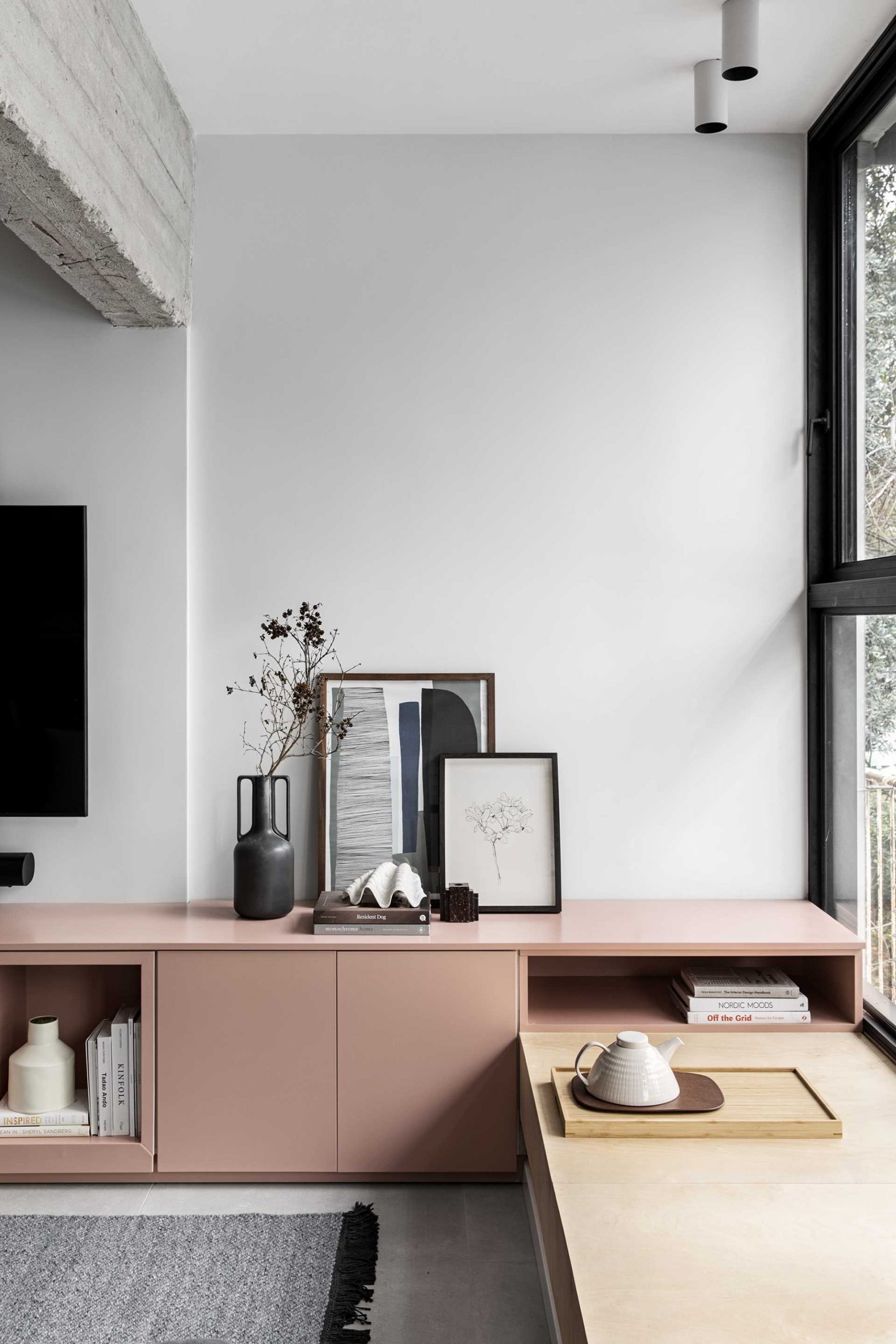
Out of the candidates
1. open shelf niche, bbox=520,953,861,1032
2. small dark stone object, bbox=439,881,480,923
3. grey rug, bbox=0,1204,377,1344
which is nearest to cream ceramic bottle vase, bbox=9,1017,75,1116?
grey rug, bbox=0,1204,377,1344

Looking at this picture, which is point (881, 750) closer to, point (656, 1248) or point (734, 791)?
point (734, 791)

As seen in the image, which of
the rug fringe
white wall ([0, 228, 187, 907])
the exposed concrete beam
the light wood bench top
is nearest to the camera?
the light wood bench top

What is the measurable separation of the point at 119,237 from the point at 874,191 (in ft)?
5.83

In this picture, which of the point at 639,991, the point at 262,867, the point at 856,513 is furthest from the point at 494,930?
the point at 856,513

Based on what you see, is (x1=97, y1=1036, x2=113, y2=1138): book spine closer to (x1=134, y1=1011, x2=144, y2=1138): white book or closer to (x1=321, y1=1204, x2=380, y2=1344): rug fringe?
(x1=134, y1=1011, x2=144, y2=1138): white book

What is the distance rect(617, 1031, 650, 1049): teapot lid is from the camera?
2029mm

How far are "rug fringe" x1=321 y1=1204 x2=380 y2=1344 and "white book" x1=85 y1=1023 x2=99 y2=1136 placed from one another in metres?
0.63

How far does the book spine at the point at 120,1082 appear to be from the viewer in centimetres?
245

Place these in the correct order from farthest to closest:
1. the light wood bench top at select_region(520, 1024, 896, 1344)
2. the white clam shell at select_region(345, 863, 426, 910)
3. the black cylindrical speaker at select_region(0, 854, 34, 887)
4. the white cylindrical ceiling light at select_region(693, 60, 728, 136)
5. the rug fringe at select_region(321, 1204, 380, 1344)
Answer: the black cylindrical speaker at select_region(0, 854, 34, 887) → the white clam shell at select_region(345, 863, 426, 910) → the white cylindrical ceiling light at select_region(693, 60, 728, 136) → the rug fringe at select_region(321, 1204, 380, 1344) → the light wood bench top at select_region(520, 1024, 896, 1344)

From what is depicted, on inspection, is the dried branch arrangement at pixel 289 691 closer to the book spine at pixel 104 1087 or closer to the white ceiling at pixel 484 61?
the book spine at pixel 104 1087

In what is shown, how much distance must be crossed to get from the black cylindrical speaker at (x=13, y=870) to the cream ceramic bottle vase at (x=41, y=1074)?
1.14 ft

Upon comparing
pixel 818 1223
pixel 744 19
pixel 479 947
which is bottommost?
pixel 818 1223

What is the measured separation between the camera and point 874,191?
8.30ft

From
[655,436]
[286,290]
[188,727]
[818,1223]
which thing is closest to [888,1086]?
[818,1223]
